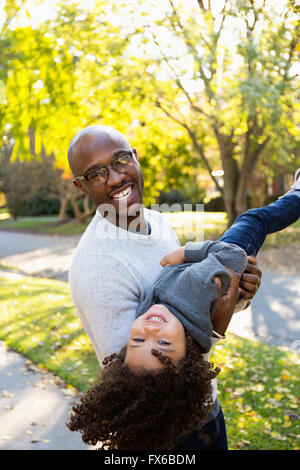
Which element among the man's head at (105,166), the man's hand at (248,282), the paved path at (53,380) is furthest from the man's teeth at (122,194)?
the paved path at (53,380)

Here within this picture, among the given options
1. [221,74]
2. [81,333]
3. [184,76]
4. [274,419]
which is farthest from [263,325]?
[184,76]

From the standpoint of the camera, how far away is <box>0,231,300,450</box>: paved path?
4.28 meters

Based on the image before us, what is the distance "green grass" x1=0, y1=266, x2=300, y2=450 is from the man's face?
1703mm

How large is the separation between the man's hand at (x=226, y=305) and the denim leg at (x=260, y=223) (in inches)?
10.1

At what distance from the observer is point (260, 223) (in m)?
2.13

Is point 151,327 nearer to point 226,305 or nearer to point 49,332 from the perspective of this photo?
point 226,305

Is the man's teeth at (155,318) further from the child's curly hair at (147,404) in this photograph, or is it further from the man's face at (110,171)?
the man's face at (110,171)

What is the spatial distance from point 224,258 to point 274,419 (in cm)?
350

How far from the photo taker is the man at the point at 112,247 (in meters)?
1.80

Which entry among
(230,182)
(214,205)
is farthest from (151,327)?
(214,205)

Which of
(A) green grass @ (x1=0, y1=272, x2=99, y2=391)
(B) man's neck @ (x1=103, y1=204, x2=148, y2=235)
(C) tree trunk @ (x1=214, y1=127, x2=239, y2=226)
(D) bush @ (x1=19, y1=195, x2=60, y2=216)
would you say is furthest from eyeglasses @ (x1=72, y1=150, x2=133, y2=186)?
(D) bush @ (x1=19, y1=195, x2=60, y2=216)

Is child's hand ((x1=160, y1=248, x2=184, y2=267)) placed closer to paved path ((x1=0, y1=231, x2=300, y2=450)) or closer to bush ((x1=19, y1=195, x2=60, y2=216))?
paved path ((x1=0, y1=231, x2=300, y2=450))

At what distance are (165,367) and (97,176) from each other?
779 millimetres

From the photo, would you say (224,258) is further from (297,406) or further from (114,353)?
(297,406)
